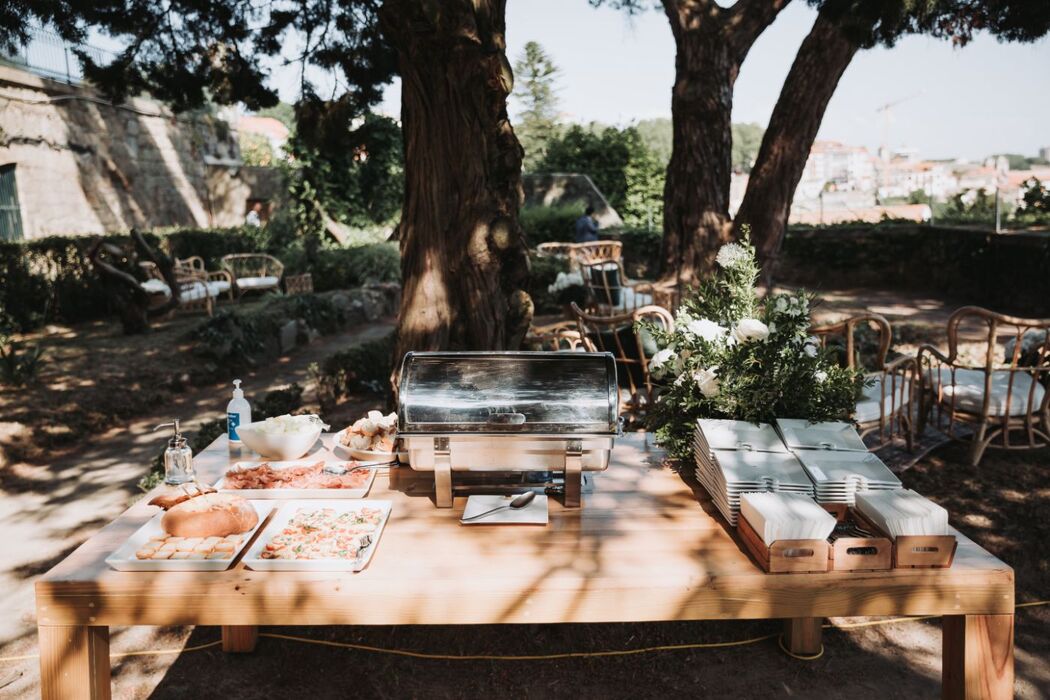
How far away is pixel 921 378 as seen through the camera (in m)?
5.04

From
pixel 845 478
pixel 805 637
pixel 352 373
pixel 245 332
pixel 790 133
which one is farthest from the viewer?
pixel 245 332

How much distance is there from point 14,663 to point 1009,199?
1428 cm

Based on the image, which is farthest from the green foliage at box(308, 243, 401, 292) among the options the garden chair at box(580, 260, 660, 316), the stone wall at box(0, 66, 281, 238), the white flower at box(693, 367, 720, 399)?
the white flower at box(693, 367, 720, 399)

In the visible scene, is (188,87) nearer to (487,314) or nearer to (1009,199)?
(487,314)

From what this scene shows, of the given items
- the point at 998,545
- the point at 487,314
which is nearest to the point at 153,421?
the point at 487,314

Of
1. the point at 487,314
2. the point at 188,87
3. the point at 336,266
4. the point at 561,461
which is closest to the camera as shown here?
the point at 561,461

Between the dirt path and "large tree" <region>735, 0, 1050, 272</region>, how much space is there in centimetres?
427

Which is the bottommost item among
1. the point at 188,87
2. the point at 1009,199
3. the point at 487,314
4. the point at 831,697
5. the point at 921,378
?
the point at 831,697

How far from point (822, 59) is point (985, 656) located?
18.0 ft

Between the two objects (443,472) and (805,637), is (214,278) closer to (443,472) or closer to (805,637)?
(443,472)

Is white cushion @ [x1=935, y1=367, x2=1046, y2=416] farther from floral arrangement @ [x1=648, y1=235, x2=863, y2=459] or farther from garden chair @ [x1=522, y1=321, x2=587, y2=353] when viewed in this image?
floral arrangement @ [x1=648, y1=235, x2=863, y2=459]

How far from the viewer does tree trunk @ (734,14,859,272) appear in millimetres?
6398

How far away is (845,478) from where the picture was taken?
7.45 ft

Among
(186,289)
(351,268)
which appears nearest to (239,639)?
(186,289)
